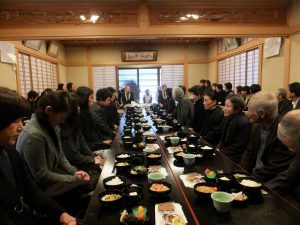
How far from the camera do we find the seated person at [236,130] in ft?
8.77

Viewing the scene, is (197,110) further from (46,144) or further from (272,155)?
(46,144)

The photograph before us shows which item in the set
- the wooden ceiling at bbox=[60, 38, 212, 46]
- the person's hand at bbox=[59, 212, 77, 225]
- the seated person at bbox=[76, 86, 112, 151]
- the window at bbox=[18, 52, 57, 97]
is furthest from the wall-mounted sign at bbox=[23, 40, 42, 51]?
the person's hand at bbox=[59, 212, 77, 225]

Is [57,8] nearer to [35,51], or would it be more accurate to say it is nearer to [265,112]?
[35,51]

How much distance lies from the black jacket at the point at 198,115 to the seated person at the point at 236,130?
1534 mm

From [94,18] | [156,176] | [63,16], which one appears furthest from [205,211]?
[63,16]

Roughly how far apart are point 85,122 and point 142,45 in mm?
7797

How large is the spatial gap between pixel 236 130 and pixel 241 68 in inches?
217

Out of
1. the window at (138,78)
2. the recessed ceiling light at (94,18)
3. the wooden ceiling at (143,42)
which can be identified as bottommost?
the window at (138,78)

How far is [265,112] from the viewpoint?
2.11 m

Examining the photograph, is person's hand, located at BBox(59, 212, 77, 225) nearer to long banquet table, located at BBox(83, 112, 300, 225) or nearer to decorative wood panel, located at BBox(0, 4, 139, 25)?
long banquet table, located at BBox(83, 112, 300, 225)

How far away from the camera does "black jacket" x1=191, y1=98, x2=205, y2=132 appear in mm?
4391

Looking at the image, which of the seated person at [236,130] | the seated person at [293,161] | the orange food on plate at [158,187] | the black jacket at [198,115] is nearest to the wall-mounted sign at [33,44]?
the black jacket at [198,115]

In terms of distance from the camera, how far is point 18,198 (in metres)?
1.28

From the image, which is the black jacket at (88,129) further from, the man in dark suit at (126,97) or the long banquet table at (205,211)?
the man in dark suit at (126,97)
